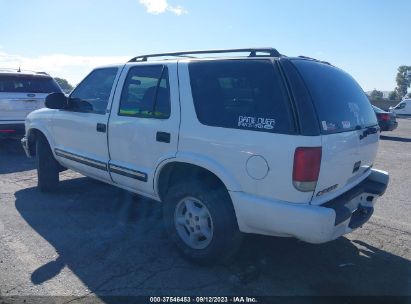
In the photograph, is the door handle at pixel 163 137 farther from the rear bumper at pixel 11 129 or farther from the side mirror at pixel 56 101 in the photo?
the rear bumper at pixel 11 129

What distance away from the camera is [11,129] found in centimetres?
841

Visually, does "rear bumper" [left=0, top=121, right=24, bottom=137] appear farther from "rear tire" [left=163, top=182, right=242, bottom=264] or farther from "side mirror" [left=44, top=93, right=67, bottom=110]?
"rear tire" [left=163, top=182, right=242, bottom=264]

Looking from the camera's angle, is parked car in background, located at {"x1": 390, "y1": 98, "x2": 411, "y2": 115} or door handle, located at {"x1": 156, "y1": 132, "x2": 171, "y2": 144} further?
parked car in background, located at {"x1": 390, "y1": 98, "x2": 411, "y2": 115}

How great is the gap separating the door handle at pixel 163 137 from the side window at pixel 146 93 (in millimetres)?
174

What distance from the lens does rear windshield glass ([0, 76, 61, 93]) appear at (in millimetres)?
8461

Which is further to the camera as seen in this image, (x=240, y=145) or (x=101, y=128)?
(x=101, y=128)

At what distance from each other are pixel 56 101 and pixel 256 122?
3.02 metres

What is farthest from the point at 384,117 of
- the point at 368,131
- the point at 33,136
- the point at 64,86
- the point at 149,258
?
the point at 64,86

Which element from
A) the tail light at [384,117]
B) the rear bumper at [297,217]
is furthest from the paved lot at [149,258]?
the tail light at [384,117]

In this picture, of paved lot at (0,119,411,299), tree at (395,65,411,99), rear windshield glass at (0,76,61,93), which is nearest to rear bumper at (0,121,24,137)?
rear windshield glass at (0,76,61,93)

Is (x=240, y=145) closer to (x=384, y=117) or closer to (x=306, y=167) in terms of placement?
(x=306, y=167)

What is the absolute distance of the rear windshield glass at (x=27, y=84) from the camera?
846 centimetres

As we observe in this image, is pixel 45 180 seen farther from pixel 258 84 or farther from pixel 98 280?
pixel 258 84

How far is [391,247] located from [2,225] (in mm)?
4487
